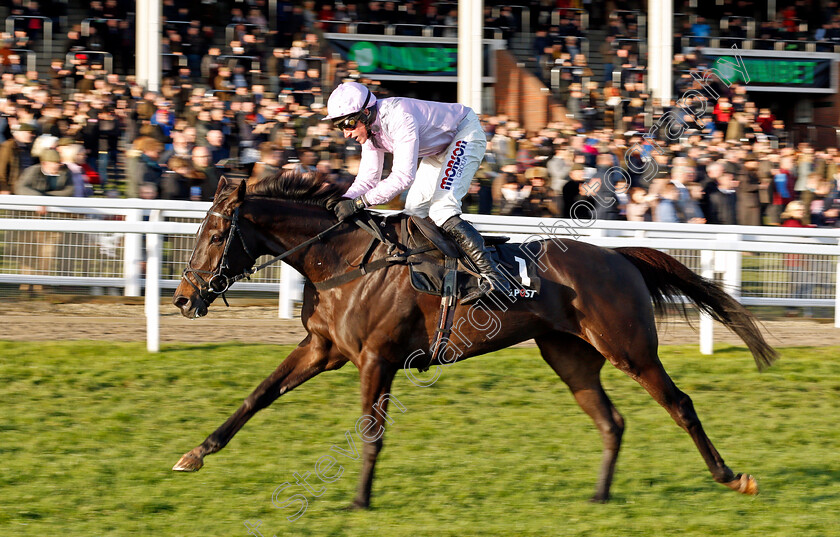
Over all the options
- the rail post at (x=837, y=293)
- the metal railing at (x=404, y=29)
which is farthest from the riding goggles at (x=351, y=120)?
the metal railing at (x=404, y=29)

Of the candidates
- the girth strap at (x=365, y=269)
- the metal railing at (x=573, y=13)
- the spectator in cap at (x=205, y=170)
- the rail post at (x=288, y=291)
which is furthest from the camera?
the metal railing at (x=573, y=13)

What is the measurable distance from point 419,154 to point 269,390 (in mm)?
1262

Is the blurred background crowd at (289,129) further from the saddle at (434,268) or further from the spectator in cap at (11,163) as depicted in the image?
the saddle at (434,268)

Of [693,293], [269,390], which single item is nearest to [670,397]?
[693,293]

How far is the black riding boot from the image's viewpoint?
4406 mm

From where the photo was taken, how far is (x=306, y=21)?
14.1 meters

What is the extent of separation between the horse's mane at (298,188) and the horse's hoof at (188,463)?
1186mm

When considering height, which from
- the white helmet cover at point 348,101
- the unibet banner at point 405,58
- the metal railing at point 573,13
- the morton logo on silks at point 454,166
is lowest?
the morton logo on silks at point 454,166

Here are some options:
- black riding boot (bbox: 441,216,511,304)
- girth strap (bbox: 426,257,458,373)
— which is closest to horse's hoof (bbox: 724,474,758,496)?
black riding boot (bbox: 441,216,511,304)

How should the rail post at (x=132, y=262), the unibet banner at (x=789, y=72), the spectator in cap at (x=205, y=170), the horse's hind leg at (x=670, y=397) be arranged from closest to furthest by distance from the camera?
the horse's hind leg at (x=670, y=397), the rail post at (x=132, y=262), the spectator in cap at (x=205, y=170), the unibet banner at (x=789, y=72)

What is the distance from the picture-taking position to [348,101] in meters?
4.25

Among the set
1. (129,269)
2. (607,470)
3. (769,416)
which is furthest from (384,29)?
(607,470)

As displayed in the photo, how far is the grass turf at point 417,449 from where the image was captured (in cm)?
395

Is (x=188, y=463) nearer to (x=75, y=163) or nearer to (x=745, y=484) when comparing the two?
(x=745, y=484)
